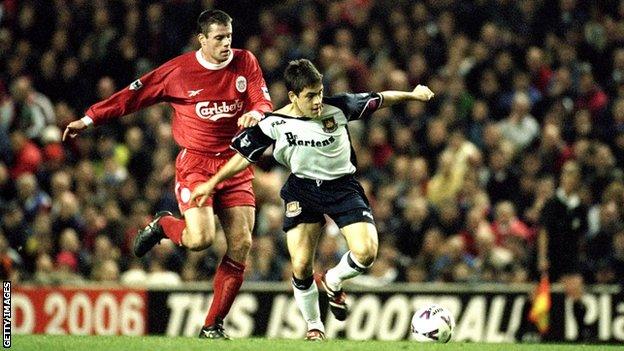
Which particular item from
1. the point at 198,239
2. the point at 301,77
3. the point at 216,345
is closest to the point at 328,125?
the point at 301,77

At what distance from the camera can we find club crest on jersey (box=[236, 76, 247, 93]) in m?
11.5

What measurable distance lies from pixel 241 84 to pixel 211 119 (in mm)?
365

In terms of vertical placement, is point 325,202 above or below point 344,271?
above

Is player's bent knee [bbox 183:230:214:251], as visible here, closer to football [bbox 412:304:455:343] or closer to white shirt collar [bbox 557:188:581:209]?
football [bbox 412:304:455:343]

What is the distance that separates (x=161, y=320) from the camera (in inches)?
617

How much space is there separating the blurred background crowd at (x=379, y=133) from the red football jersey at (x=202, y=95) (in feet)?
15.2

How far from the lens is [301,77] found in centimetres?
1073

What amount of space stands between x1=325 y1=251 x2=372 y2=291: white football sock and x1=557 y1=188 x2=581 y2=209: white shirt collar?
172 inches

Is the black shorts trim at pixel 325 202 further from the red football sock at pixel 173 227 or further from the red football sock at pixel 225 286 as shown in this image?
the red football sock at pixel 173 227

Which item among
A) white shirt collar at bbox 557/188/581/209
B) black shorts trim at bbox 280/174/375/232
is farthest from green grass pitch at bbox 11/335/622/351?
white shirt collar at bbox 557/188/581/209

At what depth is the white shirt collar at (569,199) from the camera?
15.0m

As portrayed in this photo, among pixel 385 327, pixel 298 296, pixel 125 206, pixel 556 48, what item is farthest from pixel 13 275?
pixel 556 48

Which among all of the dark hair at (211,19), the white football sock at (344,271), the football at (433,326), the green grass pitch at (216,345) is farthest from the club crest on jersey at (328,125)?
the football at (433,326)

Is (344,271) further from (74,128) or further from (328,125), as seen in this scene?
(74,128)
